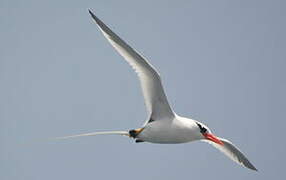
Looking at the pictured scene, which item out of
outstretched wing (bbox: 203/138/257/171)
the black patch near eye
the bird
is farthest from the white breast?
outstretched wing (bbox: 203/138/257/171)

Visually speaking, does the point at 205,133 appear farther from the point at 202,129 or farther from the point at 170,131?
the point at 170,131

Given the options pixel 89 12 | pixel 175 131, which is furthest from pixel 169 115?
pixel 89 12

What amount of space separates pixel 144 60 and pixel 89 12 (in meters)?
1.79

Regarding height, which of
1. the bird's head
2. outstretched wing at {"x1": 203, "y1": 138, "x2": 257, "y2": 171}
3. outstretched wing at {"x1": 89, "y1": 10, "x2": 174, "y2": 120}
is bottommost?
outstretched wing at {"x1": 203, "y1": 138, "x2": 257, "y2": 171}

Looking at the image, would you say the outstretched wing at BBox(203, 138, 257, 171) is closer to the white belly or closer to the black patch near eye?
the black patch near eye

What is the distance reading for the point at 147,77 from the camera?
16359 mm

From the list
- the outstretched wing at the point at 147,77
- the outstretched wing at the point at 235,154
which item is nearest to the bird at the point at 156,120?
the outstretched wing at the point at 147,77

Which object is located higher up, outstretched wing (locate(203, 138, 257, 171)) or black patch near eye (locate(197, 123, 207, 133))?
black patch near eye (locate(197, 123, 207, 133))

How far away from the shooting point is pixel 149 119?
1728cm

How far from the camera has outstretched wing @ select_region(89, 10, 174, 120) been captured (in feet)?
51.8

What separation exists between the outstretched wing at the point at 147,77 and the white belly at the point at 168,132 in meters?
0.23

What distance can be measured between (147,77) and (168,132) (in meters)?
1.66

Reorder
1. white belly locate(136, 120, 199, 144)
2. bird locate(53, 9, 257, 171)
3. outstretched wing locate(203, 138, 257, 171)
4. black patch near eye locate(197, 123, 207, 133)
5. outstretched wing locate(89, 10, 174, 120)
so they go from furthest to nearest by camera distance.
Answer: outstretched wing locate(203, 138, 257, 171) < black patch near eye locate(197, 123, 207, 133) < white belly locate(136, 120, 199, 144) < bird locate(53, 9, 257, 171) < outstretched wing locate(89, 10, 174, 120)

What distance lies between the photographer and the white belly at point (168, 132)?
669 inches
